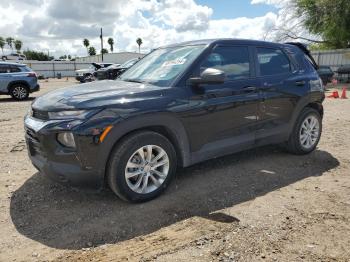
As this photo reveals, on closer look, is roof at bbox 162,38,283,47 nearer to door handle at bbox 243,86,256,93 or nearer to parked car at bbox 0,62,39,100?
door handle at bbox 243,86,256,93

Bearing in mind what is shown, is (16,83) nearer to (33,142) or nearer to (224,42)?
(33,142)

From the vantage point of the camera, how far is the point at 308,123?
5551 millimetres

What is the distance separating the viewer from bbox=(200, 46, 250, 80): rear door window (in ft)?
14.1

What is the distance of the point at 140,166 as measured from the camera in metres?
3.71

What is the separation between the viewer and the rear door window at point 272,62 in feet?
15.8

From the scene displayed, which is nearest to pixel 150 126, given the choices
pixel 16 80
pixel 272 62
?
pixel 272 62

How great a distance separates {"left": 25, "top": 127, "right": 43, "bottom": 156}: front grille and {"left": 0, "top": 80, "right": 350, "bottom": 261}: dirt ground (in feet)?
2.02

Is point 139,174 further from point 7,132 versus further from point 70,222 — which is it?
point 7,132

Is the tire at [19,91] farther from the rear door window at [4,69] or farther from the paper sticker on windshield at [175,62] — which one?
the paper sticker on windshield at [175,62]

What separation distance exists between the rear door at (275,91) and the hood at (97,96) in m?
1.61

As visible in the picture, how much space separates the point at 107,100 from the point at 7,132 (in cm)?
488

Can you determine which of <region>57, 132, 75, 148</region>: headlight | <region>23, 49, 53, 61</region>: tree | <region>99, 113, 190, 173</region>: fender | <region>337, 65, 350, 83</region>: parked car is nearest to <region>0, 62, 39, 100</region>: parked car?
<region>57, 132, 75, 148</region>: headlight

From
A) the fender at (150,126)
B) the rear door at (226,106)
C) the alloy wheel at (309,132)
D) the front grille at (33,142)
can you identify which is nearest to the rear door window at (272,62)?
the rear door at (226,106)

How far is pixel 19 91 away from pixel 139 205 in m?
12.4
